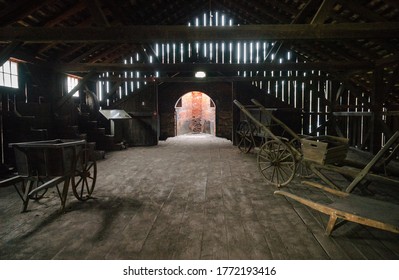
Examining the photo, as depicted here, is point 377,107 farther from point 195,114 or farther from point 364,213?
point 195,114

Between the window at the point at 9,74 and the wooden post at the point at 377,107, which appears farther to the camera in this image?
the wooden post at the point at 377,107

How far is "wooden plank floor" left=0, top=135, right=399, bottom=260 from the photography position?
2.73 m

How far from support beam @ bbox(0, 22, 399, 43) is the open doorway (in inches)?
522

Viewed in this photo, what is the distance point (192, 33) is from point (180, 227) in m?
3.57

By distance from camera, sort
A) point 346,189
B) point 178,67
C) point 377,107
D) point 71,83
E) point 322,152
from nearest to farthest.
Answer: point 346,189
point 322,152
point 377,107
point 178,67
point 71,83

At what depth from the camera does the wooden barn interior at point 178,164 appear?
295 cm

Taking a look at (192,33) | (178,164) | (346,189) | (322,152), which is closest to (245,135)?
(178,164)

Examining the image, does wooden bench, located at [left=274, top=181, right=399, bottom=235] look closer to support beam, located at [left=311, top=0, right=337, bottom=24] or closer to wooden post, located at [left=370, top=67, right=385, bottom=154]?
support beam, located at [left=311, top=0, right=337, bottom=24]

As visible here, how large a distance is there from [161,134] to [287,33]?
37.4 ft

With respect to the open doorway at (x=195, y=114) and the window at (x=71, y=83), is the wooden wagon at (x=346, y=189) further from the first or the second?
the open doorway at (x=195, y=114)

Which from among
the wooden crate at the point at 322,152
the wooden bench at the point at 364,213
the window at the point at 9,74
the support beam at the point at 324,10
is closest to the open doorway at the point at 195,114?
the window at the point at 9,74

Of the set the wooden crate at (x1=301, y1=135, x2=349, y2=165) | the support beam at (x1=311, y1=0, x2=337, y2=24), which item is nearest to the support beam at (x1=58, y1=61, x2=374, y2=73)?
the support beam at (x1=311, y1=0, x2=337, y2=24)

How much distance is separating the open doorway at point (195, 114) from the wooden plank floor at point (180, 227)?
13473 millimetres

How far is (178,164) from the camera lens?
773 centimetres
